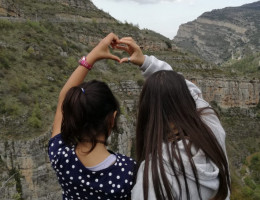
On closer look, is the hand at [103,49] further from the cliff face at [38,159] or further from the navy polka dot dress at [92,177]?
the cliff face at [38,159]

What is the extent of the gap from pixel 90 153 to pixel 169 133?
61 cm

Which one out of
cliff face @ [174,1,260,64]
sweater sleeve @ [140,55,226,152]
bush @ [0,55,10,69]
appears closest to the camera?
sweater sleeve @ [140,55,226,152]

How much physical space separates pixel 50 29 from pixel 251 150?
29447mm

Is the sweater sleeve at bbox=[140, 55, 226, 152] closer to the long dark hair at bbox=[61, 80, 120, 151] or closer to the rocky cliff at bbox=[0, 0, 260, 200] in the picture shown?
the long dark hair at bbox=[61, 80, 120, 151]

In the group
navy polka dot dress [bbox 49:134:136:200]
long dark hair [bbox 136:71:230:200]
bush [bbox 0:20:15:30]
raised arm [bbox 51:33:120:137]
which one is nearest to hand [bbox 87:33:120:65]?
raised arm [bbox 51:33:120:137]

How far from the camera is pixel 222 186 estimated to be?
1.97 meters

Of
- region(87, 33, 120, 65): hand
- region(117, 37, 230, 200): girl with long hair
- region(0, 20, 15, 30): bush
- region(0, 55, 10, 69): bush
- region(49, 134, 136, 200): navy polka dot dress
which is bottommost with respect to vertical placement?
region(0, 55, 10, 69): bush

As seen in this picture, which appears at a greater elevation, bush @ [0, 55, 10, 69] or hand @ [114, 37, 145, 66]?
hand @ [114, 37, 145, 66]

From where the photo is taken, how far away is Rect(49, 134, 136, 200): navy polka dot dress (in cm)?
214

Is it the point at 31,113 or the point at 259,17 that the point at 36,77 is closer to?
the point at 31,113

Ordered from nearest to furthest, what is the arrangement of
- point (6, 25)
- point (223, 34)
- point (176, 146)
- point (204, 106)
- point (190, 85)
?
1. point (176, 146)
2. point (204, 106)
3. point (190, 85)
4. point (6, 25)
5. point (223, 34)

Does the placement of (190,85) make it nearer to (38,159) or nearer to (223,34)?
(38,159)

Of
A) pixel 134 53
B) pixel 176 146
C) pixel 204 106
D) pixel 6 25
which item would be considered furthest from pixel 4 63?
pixel 176 146

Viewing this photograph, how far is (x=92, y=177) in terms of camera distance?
7.13 ft
